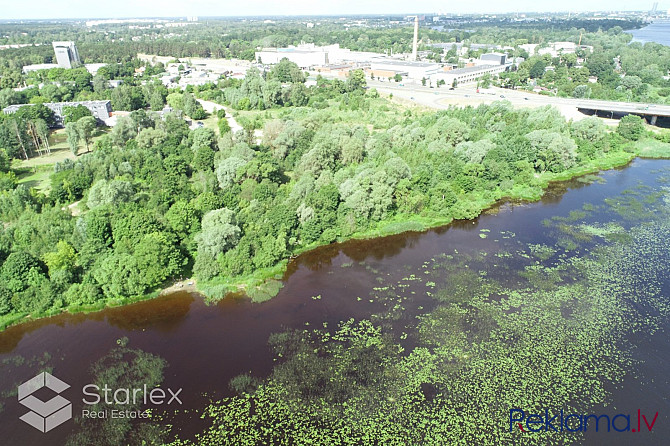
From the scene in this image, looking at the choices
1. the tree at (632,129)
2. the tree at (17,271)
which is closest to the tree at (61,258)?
the tree at (17,271)

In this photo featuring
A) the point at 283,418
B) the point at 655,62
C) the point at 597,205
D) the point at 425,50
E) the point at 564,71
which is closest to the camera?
the point at 283,418

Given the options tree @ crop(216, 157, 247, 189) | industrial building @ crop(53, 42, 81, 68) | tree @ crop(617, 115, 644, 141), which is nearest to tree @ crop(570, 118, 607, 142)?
tree @ crop(617, 115, 644, 141)

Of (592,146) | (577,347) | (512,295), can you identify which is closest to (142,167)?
(512,295)

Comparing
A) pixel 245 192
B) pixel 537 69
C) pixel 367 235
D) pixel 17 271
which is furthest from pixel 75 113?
pixel 537 69

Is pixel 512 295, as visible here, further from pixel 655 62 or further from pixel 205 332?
pixel 655 62

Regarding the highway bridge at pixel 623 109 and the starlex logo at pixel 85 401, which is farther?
the highway bridge at pixel 623 109

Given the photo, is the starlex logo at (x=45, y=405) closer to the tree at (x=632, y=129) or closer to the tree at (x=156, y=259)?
the tree at (x=156, y=259)

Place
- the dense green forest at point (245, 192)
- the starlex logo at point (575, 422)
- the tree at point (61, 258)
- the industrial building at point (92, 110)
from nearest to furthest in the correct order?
1. the starlex logo at point (575, 422)
2. the tree at point (61, 258)
3. the dense green forest at point (245, 192)
4. the industrial building at point (92, 110)
